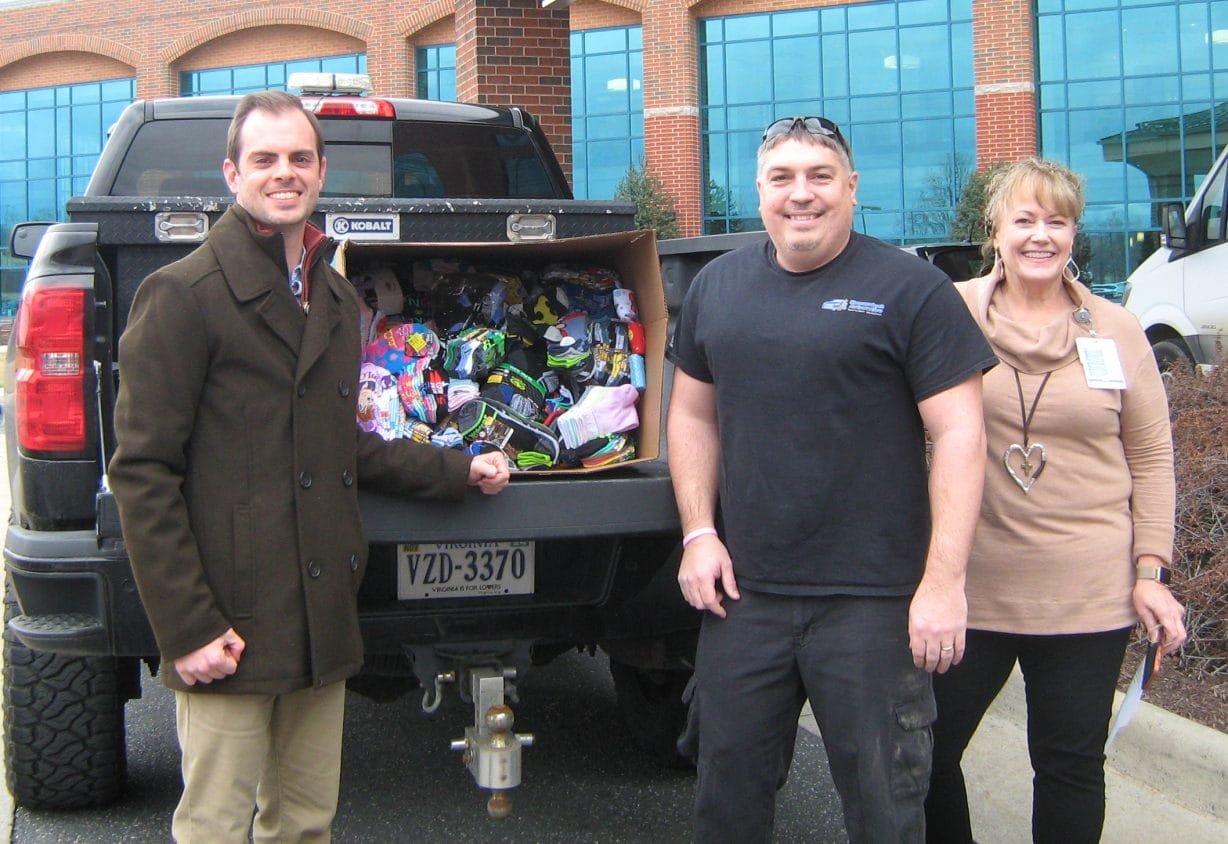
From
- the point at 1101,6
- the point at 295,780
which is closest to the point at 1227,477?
the point at 295,780

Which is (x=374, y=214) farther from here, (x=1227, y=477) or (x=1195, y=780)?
(x=1227, y=477)

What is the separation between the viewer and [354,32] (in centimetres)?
2898

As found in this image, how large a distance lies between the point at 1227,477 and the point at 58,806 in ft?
13.7

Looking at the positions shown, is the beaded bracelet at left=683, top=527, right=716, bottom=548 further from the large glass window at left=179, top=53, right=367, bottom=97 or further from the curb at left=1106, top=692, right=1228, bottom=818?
the large glass window at left=179, top=53, right=367, bottom=97

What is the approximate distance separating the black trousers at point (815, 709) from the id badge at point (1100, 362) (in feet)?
2.28

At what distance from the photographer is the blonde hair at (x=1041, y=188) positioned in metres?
2.83

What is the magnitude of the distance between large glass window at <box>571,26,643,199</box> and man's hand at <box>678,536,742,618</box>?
2466cm

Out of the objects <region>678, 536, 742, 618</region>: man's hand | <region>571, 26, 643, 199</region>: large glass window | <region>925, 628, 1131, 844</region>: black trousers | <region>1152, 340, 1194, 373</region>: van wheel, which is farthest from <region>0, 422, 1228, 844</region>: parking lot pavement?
<region>571, 26, 643, 199</region>: large glass window

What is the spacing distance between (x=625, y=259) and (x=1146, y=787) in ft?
7.70

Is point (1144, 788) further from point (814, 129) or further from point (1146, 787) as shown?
point (814, 129)

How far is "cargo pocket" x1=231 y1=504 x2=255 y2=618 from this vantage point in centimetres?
247

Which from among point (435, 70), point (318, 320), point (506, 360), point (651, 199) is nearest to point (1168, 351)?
point (506, 360)

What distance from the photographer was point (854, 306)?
8.35 ft

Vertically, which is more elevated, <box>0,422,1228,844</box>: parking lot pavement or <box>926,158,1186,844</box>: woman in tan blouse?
<box>926,158,1186,844</box>: woman in tan blouse
